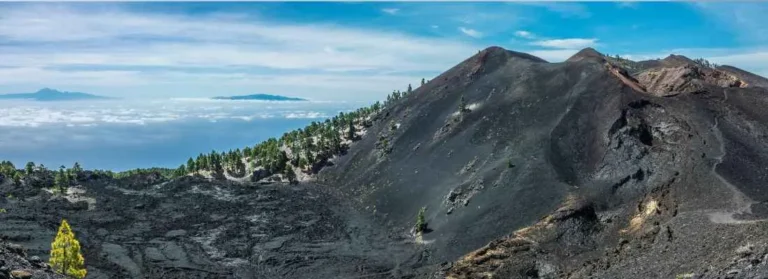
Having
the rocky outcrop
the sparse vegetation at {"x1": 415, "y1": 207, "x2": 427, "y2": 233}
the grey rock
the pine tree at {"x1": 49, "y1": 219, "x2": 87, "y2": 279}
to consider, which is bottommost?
the grey rock

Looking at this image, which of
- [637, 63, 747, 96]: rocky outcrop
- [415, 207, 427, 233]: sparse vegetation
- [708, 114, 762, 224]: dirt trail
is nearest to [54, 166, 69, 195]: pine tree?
[415, 207, 427, 233]: sparse vegetation

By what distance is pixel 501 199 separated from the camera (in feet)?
189

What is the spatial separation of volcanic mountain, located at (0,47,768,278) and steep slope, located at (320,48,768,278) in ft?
0.67

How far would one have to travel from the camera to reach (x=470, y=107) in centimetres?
8631

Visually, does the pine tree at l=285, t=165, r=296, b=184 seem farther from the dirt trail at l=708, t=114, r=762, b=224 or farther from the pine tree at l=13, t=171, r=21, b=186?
the dirt trail at l=708, t=114, r=762, b=224

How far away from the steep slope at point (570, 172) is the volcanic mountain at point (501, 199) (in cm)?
21

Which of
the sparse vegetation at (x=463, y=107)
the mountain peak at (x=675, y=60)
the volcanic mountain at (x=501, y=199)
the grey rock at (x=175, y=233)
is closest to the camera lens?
the volcanic mountain at (x=501, y=199)

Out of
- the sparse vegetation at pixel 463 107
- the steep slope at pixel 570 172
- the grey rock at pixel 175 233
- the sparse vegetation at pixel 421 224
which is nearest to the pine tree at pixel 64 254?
the grey rock at pixel 175 233

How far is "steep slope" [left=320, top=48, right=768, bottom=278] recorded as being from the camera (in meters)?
41.2

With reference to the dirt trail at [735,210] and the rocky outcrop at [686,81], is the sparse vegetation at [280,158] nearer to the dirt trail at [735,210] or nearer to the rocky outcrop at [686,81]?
the rocky outcrop at [686,81]

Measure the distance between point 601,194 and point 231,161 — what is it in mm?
68243

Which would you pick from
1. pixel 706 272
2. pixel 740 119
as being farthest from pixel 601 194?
pixel 706 272

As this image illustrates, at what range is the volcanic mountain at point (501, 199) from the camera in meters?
42.1

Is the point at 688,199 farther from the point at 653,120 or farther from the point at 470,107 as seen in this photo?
the point at 470,107
